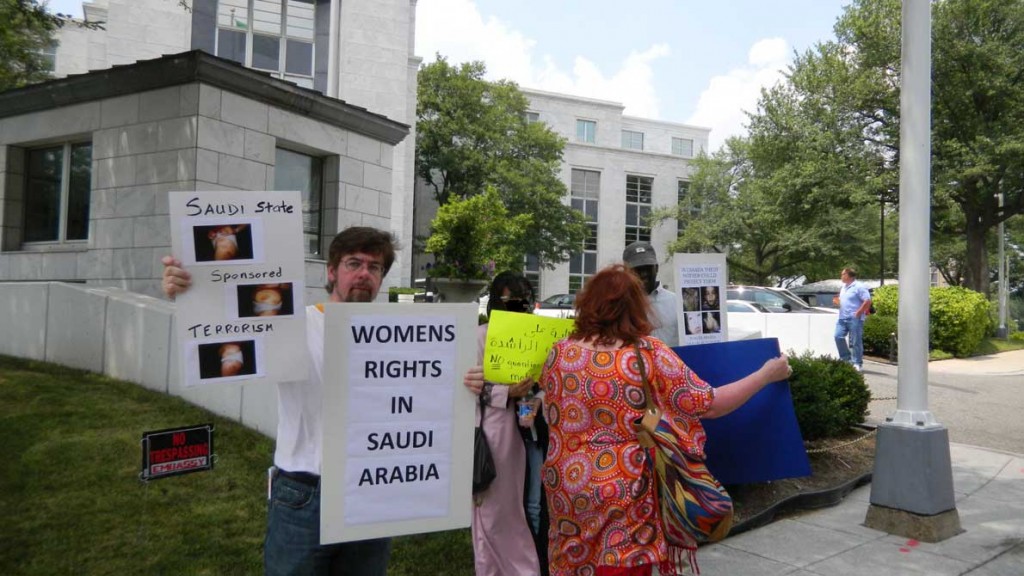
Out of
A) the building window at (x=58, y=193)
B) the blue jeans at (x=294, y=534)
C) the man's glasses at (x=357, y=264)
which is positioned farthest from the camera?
the building window at (x=58, y=193)

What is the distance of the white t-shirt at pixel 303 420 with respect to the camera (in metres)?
2.56

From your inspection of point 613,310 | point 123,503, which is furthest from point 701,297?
point 123,503

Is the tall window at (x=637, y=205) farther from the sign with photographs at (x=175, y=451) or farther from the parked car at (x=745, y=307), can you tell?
the sign with photographs at (x=175, y=451)

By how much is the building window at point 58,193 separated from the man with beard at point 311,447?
9.96 metres

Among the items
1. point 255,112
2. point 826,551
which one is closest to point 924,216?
point 826,551

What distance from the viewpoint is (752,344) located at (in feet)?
15.4

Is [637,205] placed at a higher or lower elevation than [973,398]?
higher

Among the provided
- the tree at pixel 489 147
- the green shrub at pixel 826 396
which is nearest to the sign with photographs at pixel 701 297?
the green shrub at pixel 826 396

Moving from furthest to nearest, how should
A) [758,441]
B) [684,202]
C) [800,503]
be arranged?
[684,202] → [800,503] → [758,441]

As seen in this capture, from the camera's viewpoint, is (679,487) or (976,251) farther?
(976,251)

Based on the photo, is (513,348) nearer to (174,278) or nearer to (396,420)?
(396,420)

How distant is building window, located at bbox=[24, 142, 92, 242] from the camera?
11.0 metres

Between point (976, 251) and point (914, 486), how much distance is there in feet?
96.3

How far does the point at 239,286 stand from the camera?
2500mm
